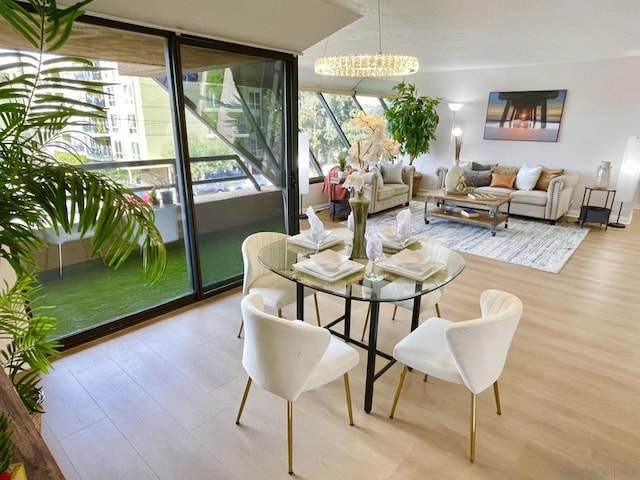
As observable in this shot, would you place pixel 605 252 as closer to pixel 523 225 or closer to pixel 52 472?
pixel 523 225

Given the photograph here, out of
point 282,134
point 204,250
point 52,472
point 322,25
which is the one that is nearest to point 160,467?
point 52,472

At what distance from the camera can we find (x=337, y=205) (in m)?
5.75

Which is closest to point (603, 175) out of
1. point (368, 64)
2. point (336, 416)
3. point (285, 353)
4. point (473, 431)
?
point (368, 64)

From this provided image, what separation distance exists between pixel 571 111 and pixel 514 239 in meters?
2.70

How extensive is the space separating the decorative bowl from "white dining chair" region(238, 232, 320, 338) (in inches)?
15.0

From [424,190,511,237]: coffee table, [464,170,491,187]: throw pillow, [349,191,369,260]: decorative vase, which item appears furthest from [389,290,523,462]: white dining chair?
[464,170,491,187]: throw pillow

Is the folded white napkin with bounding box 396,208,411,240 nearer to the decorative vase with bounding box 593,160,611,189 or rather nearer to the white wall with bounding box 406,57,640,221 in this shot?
the decorative vase with bounding box 593,160,611,189

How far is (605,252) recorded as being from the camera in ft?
15.0

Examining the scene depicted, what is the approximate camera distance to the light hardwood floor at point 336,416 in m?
1.71

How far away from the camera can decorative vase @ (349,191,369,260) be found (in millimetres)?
2160

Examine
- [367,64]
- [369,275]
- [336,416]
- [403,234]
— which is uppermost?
[367,64]

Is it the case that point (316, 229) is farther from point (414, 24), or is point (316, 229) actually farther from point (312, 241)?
point (414, 24)

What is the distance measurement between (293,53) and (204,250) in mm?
1944

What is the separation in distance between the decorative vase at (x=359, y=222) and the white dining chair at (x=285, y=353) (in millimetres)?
734
